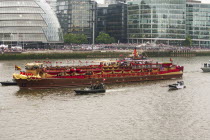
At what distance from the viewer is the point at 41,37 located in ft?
525

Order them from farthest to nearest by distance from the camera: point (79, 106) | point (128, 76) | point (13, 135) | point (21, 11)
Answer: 1. point (21, 11)
2. point (128, 76)
3. point (79, 106)
4. point (13, 135)

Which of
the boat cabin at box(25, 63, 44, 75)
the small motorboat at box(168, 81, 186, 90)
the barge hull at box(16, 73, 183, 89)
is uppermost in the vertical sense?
the boat cabin at box(25, 63, 44, 75)

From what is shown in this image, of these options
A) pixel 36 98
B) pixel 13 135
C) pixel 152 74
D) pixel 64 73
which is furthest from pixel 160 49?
pixel 13 135

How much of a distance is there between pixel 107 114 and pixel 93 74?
25.3 m

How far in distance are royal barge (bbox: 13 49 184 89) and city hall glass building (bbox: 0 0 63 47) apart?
7099cm

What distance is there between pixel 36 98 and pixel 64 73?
39.4 ft

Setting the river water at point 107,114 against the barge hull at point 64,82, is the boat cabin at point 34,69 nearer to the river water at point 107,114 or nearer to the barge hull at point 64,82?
the barge hull at point 64,82

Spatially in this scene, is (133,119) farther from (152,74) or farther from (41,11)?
(41,11)

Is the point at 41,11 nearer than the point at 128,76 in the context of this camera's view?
No

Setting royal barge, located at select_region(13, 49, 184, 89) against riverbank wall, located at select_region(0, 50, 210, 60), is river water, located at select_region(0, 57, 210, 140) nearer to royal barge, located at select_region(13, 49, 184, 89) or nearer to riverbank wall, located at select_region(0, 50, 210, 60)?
royal barge, located at select_region(13, 49, 184, 89)

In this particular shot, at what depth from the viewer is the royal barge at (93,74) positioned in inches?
2798

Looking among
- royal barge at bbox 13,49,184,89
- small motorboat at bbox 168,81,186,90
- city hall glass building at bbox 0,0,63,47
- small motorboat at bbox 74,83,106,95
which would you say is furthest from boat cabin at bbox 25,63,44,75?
city hall glass building at bbox 0,0,63,47

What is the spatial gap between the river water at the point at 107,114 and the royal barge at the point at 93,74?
2260 mm

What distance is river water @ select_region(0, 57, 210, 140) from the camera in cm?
4472
